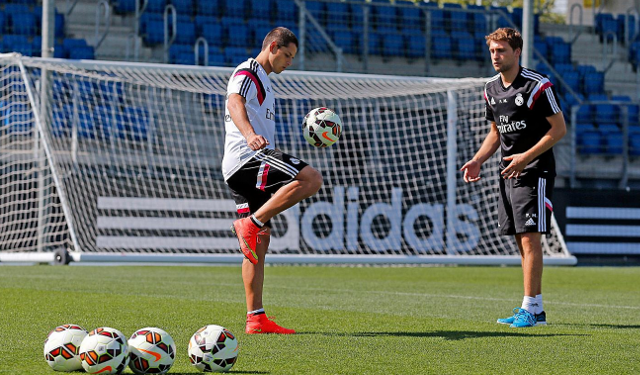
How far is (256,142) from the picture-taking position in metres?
4.77

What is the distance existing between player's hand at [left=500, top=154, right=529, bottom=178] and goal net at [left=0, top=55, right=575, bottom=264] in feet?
20.4

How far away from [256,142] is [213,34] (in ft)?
45.5

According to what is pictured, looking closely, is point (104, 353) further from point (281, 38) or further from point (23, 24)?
point (23, 24)

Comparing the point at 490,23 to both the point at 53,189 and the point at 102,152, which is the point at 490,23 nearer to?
the point at 102,152

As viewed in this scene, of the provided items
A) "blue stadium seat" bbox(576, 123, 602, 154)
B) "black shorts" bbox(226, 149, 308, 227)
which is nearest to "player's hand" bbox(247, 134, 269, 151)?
"black shorts" bbox(226, 149, 308, 227)

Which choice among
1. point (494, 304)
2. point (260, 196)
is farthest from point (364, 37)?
point (260, 196)

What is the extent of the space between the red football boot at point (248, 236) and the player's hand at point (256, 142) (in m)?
0.40

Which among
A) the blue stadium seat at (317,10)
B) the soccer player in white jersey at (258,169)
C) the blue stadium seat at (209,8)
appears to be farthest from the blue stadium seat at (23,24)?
the soccer player in white jersey at (258,169)

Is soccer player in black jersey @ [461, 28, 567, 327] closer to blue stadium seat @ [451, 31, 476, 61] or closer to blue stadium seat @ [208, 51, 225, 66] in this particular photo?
blue stadium seat @ [208, 51, 225, 66]

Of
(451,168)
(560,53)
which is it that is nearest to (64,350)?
(451,168)

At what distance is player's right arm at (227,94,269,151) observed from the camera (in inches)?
188

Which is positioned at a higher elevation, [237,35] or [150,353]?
[237,35]

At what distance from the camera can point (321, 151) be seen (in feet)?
50.2

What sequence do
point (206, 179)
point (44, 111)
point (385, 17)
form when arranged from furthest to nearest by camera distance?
1. point (385, 17)
2. point (206, 179)
3. point (44, 111)
